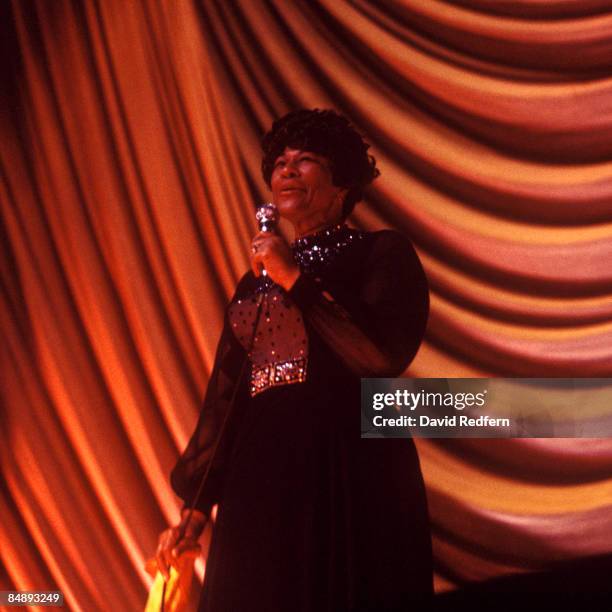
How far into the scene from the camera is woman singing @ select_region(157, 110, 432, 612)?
1.38m

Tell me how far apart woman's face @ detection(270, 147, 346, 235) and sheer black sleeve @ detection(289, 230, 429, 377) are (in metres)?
0.12

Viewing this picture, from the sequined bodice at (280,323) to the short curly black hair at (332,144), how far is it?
0.11 meters

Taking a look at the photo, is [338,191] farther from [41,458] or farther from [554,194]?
[41,458]

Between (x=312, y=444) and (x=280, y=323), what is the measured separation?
21cm

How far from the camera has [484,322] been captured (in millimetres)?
1835

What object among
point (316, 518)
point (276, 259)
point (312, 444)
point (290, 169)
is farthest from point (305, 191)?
point (316, 518)

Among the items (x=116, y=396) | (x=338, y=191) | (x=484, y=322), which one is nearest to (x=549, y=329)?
(x=484, y=322)

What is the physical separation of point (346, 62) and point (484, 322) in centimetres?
64

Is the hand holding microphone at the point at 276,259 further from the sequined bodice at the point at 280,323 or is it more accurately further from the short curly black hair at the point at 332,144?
the short curly black hair at the point at 332,144

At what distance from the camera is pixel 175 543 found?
1489 mm

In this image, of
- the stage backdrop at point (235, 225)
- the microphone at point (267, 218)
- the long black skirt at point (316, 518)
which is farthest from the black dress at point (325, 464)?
the stage backdrop at point (235, 225)

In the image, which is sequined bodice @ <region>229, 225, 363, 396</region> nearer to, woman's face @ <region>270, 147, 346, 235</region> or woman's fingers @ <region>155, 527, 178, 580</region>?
woman's face @ <region>270, 147, 346, 235</region>

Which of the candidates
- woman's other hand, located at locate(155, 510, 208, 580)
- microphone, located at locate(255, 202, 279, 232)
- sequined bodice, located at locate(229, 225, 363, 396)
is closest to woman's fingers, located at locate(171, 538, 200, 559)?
woman's other hand, located at locate(155, 510, 208, 580)

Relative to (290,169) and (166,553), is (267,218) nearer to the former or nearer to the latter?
(290,169)
